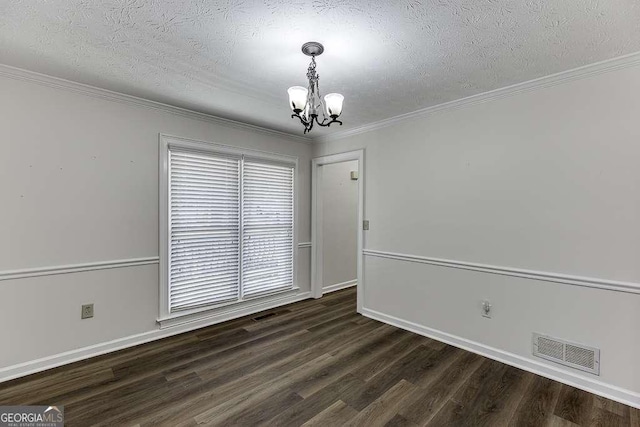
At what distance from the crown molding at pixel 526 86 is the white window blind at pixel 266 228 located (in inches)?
56.6

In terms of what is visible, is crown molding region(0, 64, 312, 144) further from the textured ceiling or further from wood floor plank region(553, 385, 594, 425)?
wood floor plank region(553, 385, 594, 425)

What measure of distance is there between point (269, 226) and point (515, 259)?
111 inches

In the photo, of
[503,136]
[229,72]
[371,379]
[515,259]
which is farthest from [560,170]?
[229,72]

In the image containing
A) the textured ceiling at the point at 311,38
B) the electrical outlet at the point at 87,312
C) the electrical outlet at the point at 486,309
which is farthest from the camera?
the electrical outlet at the point at 486,309

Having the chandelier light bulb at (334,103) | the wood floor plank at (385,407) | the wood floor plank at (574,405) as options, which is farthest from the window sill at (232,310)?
the wood floor plank at (574,405)

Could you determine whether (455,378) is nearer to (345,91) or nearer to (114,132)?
(345,91)

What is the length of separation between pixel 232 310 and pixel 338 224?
87.5 inches

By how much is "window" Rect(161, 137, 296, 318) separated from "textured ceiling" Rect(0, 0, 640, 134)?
2.97ft

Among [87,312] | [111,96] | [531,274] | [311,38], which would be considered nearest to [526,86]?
[531,274]

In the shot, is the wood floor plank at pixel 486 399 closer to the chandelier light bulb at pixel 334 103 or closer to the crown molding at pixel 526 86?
the chandelier light bulb at pixel 334 103

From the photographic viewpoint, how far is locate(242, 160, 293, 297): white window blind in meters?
3.85

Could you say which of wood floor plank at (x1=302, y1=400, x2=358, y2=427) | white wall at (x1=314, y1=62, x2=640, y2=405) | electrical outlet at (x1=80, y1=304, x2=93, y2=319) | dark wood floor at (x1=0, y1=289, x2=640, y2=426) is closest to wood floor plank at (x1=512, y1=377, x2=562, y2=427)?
dark wood floor at (x1=0, y1=289, x2=640, y2=426)

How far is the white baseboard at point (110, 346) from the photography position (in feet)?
7.84

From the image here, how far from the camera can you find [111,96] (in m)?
2.80
